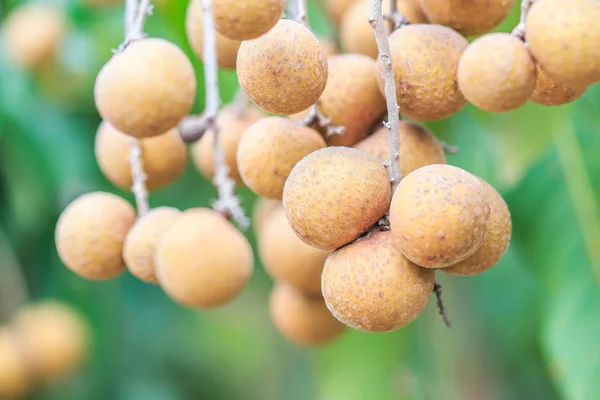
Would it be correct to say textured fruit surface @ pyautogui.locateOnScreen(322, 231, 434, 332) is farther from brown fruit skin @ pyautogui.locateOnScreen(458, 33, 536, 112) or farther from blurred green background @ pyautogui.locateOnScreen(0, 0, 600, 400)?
blurred green background @ pyautogui.locateOnScreen(0, 0, 600, 400)

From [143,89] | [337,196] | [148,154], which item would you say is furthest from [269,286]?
[337,196]

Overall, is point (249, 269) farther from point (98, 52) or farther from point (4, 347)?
point (4, 347)

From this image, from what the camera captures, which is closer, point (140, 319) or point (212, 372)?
point (140, 319)

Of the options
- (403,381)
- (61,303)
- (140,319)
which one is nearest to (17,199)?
(61,303)

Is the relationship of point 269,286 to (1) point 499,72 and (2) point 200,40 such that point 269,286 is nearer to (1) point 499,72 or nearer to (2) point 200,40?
(2) point 200,40

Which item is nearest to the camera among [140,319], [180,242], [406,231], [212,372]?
[406,231]

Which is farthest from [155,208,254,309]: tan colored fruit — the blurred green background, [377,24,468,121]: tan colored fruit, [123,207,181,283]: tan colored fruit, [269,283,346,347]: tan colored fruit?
the blurred green background
